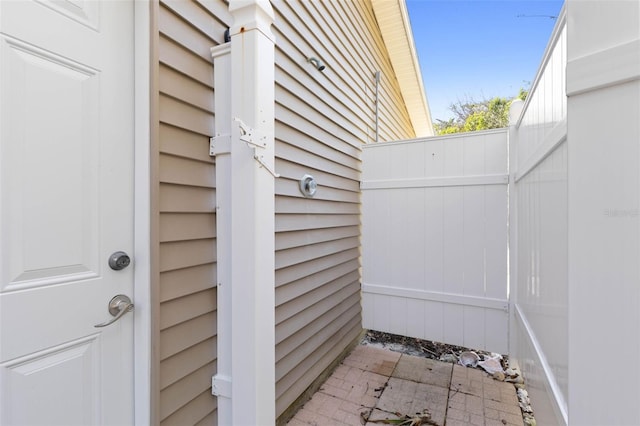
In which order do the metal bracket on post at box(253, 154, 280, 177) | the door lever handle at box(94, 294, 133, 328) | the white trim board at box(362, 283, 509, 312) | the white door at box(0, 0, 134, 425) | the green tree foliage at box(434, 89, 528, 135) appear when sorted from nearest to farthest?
1. the white door at box(0, 0, 134, 425)
2. the door lever handle at box(94, 294, 133, 328)
3. the metal bracket on post at box(253, 154, 280, 177)
4. the white trim board at box(362, 283, 509, 312)
5. the green tree foliage at box(434, 89, 528, 135)

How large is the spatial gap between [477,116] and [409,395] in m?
13.9

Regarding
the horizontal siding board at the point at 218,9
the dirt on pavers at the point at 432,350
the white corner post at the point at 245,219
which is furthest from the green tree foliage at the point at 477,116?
the white corner post at the point at 245,219

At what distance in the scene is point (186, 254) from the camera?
133 cm

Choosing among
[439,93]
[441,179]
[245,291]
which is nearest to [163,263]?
[245,291]

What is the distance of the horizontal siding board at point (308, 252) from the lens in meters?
2.04

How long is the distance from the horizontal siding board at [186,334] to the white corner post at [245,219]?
0.06m

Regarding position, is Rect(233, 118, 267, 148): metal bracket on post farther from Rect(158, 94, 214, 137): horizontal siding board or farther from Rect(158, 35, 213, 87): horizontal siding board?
Rect(158, 35, 213, 87): horizontal siding board

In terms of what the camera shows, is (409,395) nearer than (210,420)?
No

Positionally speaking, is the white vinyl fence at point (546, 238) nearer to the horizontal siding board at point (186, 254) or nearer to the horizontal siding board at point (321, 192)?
the horizontal siding board at point (186, 254)

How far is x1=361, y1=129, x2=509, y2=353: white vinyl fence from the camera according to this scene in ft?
9.05

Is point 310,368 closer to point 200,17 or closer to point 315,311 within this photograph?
point 315,311

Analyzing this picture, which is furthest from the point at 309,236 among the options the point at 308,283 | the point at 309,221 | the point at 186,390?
the point at 186,390

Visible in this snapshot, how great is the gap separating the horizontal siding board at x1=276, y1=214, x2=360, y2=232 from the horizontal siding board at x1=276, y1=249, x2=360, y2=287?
289mm

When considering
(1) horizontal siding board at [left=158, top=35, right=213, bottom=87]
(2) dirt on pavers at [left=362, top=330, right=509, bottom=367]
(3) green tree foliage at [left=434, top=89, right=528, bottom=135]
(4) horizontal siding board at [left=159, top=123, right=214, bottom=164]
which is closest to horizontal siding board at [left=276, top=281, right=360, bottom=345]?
(2) dirt on pavers at [left=362, top=330, right=509, bottom=367]
